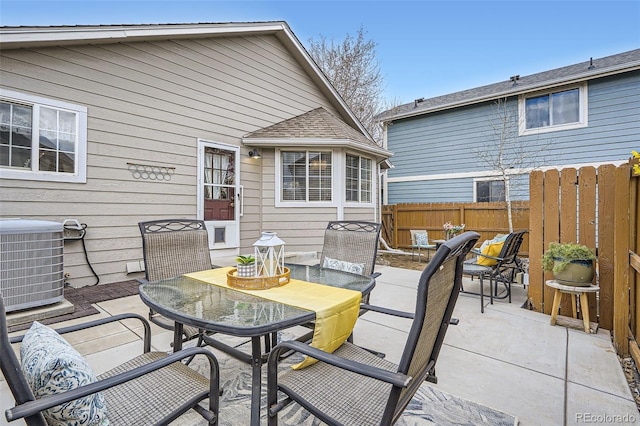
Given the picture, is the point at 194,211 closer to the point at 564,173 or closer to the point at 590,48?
the point at 564,173

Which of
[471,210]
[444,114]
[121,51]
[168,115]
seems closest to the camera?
[121,51]

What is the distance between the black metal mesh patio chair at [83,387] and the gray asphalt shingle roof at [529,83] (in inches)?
422

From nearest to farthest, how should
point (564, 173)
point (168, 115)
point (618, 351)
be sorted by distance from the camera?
point (618, 351) < point (564, 173) < point (168, 115)

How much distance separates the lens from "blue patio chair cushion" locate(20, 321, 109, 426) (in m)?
1.03

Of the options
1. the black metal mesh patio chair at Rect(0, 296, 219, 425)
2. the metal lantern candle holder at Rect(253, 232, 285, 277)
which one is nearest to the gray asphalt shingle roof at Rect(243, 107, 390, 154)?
the metal lantern candle holder at Rect(253, 232, 285, 277)

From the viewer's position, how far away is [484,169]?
31.9ft

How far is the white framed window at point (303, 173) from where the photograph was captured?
6.80 metres

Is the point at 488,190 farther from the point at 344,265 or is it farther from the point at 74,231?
the point at 74,231

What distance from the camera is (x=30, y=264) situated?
10.7 ft

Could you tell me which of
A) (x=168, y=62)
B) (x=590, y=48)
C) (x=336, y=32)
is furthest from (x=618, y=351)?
(x=336, y=32)

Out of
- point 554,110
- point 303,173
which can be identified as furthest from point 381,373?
point 554,110

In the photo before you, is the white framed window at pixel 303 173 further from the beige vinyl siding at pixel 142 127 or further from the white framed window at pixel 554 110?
the white framed window at pixel 554 110

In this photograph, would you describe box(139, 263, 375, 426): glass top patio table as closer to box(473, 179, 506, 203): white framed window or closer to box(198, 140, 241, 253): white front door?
box(198, 140, 241, 253): white front door

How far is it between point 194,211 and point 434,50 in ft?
35.9
